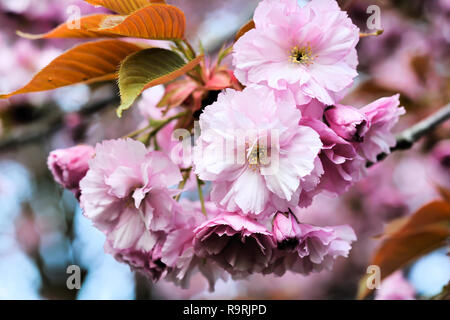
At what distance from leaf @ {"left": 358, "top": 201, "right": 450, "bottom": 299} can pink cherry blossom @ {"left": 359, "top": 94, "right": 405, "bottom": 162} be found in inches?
15.0

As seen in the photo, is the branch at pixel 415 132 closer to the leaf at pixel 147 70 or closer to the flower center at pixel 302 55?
the flower center at pixel 302 55

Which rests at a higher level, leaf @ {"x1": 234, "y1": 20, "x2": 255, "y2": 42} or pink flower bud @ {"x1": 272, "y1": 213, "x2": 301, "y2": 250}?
leaf @ {"x1": 234, "y1": 20, "x2": 255, "y2": 42}

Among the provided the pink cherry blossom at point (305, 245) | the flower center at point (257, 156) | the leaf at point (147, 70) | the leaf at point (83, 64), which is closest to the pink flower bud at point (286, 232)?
the pink cherry blossom at point (305, 245)

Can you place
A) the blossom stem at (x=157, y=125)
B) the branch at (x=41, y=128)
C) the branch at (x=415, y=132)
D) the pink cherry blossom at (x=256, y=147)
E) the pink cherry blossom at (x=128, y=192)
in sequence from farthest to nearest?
the branch at (x=41, y=128)
the branch at (x=415, y=132)
the blossom stem at (x=157, y=125)
the pink cherry blossom at (x=128, y=192)
the pink cherry blossom at (x=256, y=147)

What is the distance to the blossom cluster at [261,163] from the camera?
0.73 metres

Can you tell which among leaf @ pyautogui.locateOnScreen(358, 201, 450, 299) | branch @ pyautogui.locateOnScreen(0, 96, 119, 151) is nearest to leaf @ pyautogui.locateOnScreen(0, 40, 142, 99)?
leaf @ pyautogui.locateOnScreen(358, 201, 450, 299)

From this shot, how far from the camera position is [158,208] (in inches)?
33.2

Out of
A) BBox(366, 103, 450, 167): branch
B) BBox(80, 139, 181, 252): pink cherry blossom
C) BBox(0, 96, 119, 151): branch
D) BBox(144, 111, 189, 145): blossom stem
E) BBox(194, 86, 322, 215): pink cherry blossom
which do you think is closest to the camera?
BBox(194, 86, 322, 215): pink cherry blossom

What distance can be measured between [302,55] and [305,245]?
34 cm

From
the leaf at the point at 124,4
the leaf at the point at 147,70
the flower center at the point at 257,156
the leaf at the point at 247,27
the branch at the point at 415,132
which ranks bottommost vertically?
the branch at the point at 415,132

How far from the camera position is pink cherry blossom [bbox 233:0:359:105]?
0.76m

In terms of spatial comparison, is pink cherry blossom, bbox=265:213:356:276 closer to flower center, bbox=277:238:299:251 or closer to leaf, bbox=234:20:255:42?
flower center, bbox=277:238:299:251
